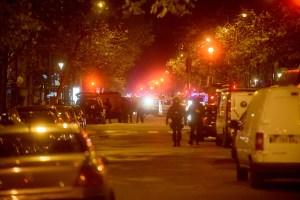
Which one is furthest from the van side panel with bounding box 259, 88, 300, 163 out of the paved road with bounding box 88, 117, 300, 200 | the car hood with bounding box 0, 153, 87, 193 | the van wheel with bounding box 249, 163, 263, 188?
the car hood with bounding box 0, 153, 87, 193

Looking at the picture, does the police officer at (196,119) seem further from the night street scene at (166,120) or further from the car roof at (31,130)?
the car roof at (31,130)

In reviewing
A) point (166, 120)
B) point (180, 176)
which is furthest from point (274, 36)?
point (180, 176)

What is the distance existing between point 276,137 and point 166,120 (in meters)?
14.6

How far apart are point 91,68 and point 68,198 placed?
5075cm

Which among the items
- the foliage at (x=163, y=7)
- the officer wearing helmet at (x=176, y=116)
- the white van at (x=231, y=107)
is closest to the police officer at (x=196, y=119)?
the officer wearing helmet at (x=176, y=116)

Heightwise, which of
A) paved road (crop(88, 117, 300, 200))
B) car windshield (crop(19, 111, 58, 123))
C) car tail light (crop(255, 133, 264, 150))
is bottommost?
paved road (crop(88, 117, 300, 200))

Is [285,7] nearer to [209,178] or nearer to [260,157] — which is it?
[209,178]

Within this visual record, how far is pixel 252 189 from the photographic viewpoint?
52.1ft

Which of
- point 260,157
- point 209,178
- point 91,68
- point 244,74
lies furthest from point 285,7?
point 91,68

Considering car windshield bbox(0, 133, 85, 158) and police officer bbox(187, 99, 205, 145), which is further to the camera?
police officer bbox(187, 99, 205, 145)

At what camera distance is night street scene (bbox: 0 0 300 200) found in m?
9.98

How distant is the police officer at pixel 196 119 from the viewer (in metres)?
30.6

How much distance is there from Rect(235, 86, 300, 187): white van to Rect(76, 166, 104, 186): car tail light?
6291 millimetres

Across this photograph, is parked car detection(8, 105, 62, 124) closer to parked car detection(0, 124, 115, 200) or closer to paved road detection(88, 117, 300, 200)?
paved road detection(88, 117, 300, 200)
